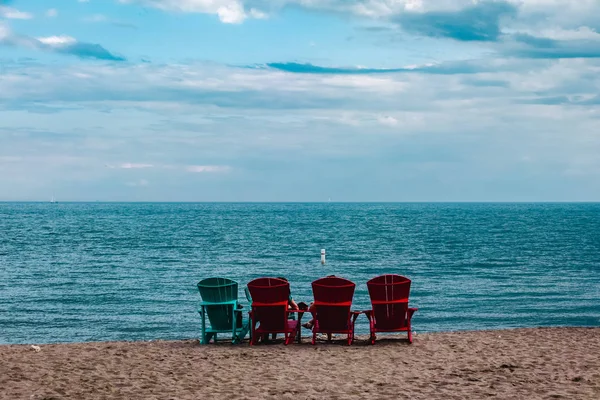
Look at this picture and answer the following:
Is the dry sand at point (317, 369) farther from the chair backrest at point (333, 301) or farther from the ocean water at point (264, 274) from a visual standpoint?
the ocean water at point (264, 274)

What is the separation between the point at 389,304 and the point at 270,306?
2007mm

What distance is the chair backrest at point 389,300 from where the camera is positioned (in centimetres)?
1205

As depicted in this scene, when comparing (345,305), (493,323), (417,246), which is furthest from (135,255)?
(345,305)

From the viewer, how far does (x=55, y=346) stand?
12750mm

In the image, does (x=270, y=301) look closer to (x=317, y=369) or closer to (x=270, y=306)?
(x=270, y=306)

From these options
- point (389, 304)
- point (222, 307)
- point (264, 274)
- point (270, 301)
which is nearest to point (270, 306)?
point (270, 301)

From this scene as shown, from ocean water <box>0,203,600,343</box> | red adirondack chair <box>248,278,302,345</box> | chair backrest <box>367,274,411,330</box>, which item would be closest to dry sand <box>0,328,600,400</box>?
red adirondack chair <box>248,278,302,345</box>

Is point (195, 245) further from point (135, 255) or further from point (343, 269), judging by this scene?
point (343, 269)

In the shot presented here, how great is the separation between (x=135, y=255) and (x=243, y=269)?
10871 mm

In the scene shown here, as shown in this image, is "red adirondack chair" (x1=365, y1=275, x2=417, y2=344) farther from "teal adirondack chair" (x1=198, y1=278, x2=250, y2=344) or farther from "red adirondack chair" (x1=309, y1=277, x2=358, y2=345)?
"teal adirondack chair" (x1=198, y1=278, x2=250, y2=344)

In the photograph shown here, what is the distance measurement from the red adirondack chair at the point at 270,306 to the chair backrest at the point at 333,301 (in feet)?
1.53

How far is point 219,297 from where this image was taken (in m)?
12.5

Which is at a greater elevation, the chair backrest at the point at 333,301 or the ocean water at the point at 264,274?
the chair backrest at the point at 333,301

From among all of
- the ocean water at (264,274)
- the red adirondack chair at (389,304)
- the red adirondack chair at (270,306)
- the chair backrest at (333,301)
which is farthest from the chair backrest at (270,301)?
the ocean water at (264,274)
